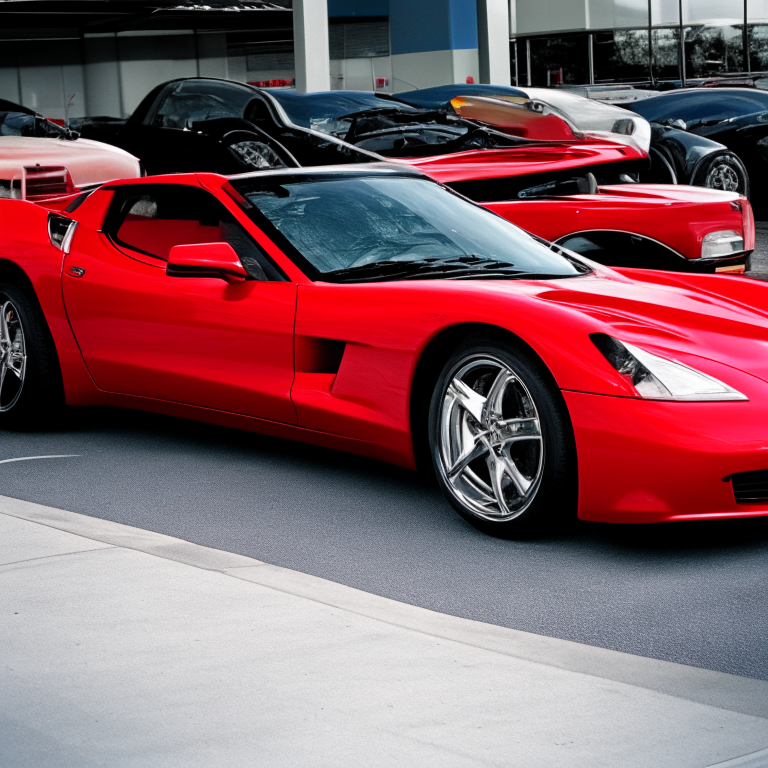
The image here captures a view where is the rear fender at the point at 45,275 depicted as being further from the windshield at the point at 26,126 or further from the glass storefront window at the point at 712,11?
the glass storefront window at the point at 712,11

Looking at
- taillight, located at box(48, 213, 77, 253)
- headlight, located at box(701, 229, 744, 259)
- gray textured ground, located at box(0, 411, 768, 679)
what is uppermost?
taillight, located at box(48, 213, 77, 253)

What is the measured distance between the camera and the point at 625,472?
3.81 m

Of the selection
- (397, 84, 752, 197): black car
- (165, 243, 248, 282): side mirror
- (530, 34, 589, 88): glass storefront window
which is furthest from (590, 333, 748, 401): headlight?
(530, 34, 589, 88): glass storefront window

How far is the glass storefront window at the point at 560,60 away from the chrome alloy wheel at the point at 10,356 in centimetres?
2855

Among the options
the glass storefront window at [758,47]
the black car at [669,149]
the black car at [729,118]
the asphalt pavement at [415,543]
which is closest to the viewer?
the asphalt pavement at [415,543]

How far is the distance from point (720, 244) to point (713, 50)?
25.5 metres

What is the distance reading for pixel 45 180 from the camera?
898 centimetres

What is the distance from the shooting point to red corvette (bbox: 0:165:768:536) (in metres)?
3.83

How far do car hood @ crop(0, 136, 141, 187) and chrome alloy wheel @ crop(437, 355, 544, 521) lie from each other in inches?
222

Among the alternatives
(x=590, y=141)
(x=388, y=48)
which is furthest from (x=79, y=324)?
(x=388, y=48)

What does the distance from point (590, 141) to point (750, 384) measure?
5.82m

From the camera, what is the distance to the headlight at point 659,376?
3.80 metres

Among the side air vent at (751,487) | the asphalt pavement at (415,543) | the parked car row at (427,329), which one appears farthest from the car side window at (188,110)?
the side air vent at (751,487)

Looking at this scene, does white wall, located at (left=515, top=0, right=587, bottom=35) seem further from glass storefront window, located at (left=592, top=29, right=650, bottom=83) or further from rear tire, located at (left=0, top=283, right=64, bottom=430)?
rear tire, located at (left=0, top=283, right=64, bottom=430)
